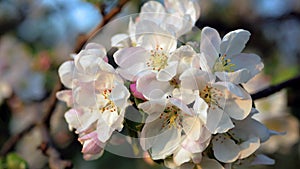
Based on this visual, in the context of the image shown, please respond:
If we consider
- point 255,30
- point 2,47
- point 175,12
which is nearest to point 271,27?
point 255,30

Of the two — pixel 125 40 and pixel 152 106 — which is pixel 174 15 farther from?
pixel 152 106

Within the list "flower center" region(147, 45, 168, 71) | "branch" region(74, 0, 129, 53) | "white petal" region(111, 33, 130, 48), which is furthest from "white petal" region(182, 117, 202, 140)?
"branch" region(74, 0, 129, 53)

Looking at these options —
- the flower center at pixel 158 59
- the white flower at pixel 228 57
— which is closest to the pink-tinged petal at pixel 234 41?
the white flower at pixel 228 57

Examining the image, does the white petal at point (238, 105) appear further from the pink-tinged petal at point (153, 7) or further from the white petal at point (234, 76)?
the pink-tinged petal at point (153, 7)

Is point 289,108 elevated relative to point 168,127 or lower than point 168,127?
lower

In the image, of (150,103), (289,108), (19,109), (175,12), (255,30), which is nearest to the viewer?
(150,103)

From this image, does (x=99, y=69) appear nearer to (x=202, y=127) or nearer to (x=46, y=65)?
(x=202, y=127)
